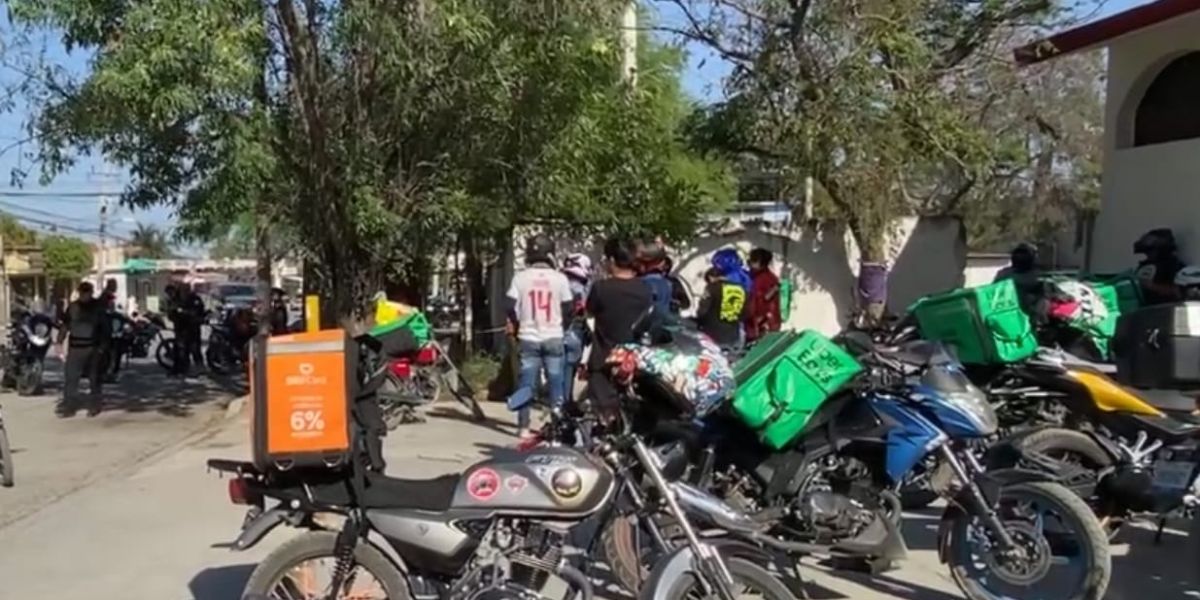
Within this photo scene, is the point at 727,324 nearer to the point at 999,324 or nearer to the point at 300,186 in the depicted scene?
the point at 999,324

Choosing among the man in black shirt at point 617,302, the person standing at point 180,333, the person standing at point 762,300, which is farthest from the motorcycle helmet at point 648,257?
the person standing at point 180,333

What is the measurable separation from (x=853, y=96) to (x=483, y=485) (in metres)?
10.7

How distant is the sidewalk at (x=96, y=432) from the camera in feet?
31.7

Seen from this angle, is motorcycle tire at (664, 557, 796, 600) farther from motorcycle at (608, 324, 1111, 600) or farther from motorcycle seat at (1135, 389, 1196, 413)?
motorcycle seat at (1135, 389, 1196, 413)

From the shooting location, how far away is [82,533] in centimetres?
765

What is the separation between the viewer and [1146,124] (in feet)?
40.0

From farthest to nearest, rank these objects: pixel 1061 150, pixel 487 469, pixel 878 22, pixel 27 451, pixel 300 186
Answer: pixel 1061 150
pixel 878 22
pixel 300 186
pixel 27 451
pixel 487 469

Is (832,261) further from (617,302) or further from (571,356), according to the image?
(617,302)

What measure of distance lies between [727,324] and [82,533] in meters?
5.36

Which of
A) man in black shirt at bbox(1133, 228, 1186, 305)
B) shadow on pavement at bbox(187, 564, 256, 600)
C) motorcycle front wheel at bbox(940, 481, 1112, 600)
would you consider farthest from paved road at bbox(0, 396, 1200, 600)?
man in black shirt at bbox(1133, 228, 1186, 305)

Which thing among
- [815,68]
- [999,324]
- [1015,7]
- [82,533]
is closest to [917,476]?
[999,324]

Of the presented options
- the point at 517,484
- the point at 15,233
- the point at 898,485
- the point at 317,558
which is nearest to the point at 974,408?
the point at 898,485

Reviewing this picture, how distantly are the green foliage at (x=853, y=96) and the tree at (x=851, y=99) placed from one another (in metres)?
0.01

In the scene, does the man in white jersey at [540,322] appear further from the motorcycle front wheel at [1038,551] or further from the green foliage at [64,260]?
the green foliage at [64,260]
